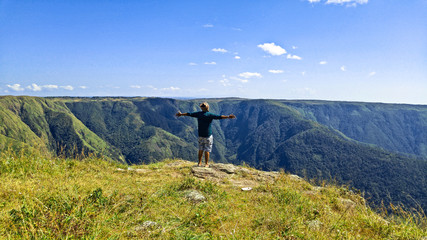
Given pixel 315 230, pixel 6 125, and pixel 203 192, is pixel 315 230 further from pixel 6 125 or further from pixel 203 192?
pixel 6 125

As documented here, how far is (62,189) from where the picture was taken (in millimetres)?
4871

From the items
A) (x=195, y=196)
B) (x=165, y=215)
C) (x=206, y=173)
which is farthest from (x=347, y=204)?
(x=165, y=215)

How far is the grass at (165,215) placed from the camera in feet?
11.2

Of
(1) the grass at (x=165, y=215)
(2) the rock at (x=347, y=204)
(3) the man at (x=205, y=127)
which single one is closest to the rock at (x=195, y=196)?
(1) the grass at (x=165, y=215)

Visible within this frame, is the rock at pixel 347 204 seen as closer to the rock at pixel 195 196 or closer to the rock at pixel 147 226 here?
the rock at pixel 195 196

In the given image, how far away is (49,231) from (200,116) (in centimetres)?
873

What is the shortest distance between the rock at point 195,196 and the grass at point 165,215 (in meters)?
0.19

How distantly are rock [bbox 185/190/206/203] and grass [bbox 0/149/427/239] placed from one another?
187 mm

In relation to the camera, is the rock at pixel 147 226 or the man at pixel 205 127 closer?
the rock at pixel 147 226

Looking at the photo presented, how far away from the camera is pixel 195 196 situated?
248 inches

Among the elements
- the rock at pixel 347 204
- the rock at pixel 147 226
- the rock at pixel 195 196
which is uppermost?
the rock at pixel 147 226

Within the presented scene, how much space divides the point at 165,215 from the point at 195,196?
165 cm

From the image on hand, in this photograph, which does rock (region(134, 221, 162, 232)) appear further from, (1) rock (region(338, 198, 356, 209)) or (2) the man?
(2) the man

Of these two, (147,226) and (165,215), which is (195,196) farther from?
(147,226)
